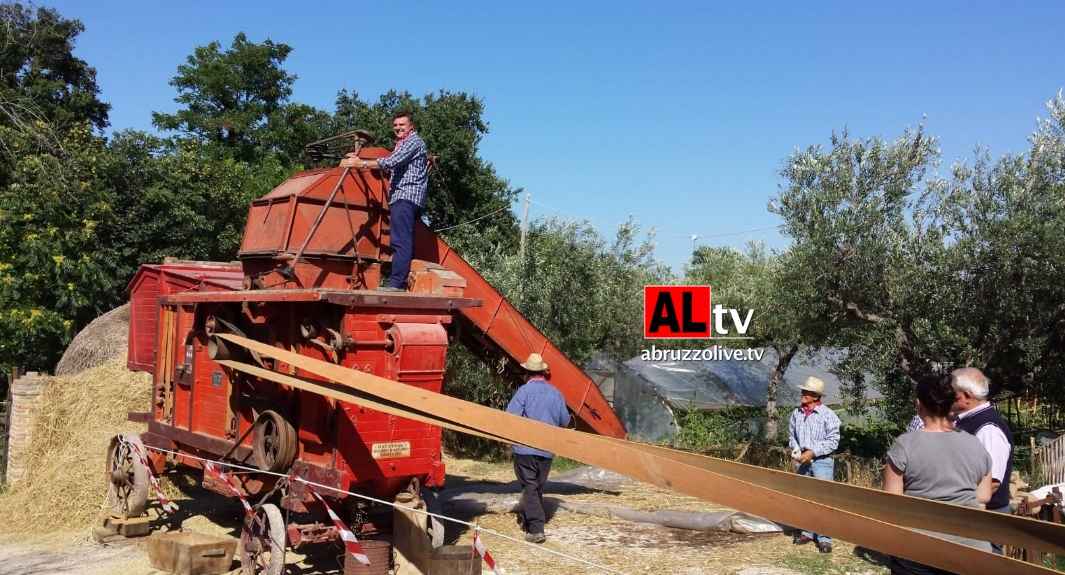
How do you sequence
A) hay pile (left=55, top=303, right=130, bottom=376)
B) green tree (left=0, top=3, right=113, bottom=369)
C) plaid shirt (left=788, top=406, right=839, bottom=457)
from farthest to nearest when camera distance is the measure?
1. green tree (left=0, top=3, right=113, bottom=369)
2. hay pile (left=55, top=303, right=130, bottom=376)
3. plaid shirt (left=788, top=406, right=839, bottom=457)

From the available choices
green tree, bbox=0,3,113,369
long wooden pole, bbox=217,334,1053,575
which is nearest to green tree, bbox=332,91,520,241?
green tree, bbox=0,3,113,369

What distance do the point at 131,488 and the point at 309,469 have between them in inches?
129

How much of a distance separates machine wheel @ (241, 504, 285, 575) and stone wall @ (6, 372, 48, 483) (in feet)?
19.1

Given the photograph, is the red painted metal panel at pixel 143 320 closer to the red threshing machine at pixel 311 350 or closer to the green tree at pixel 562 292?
the red threshing machine at pixel 311 350

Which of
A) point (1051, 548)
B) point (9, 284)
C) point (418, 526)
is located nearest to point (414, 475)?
point (418, 526)

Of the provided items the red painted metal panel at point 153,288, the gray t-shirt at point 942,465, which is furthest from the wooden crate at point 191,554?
the gray t-shirt at point 942,465

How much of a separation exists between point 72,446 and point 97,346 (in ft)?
8.49

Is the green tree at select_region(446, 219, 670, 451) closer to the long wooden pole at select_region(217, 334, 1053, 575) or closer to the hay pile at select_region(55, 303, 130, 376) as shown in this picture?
the hay pile at select_region(55, 303, 130, 376)

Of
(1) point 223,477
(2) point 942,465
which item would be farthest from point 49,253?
(2) point 942,465

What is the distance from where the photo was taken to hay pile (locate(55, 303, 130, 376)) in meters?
12.5

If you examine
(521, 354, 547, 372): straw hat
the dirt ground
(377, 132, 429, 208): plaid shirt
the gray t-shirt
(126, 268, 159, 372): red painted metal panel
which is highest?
(377, 132, 429, 208): plaid shirt

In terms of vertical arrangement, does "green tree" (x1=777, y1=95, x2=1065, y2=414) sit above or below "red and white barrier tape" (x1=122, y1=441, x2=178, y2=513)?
above

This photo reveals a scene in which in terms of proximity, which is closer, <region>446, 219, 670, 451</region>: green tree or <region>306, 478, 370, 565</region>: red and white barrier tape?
<region>306, 478, 370, 565</region>: red and white barrier tape

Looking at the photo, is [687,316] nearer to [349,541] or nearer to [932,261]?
[932,261]
